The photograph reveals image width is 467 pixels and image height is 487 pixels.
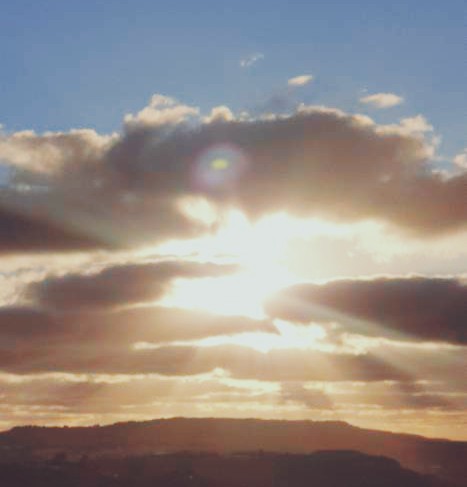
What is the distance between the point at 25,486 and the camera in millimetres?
197625

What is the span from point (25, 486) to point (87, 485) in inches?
525

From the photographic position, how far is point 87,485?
199750 mm
